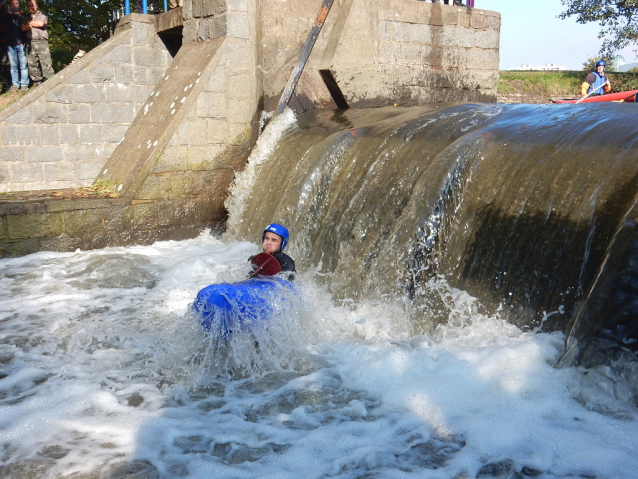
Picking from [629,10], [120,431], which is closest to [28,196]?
[120,431]

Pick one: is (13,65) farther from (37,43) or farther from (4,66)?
(4,66)

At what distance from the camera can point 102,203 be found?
7512 millimetres

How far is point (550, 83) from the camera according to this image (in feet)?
85.3

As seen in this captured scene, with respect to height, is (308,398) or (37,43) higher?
(37,43)

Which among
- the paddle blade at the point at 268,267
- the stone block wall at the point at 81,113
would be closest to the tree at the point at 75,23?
the stone block wall at the point at 81,113

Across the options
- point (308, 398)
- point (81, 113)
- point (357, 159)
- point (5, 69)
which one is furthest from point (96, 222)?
point (5, 69)

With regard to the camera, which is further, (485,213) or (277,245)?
(277,245)

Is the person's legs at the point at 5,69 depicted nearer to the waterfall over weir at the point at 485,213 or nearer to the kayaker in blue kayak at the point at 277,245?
the waterfall over weir at the point at 485,213

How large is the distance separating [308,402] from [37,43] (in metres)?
9.50

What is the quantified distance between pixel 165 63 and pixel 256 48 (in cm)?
229

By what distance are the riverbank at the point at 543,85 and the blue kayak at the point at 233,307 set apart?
2164 cm

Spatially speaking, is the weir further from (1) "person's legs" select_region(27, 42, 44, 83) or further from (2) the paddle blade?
(1) "person's legs" select_region(27, 42, 44, 83)

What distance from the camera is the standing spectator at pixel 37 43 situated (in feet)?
34.7

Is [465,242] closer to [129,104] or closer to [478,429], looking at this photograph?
[478,429]
